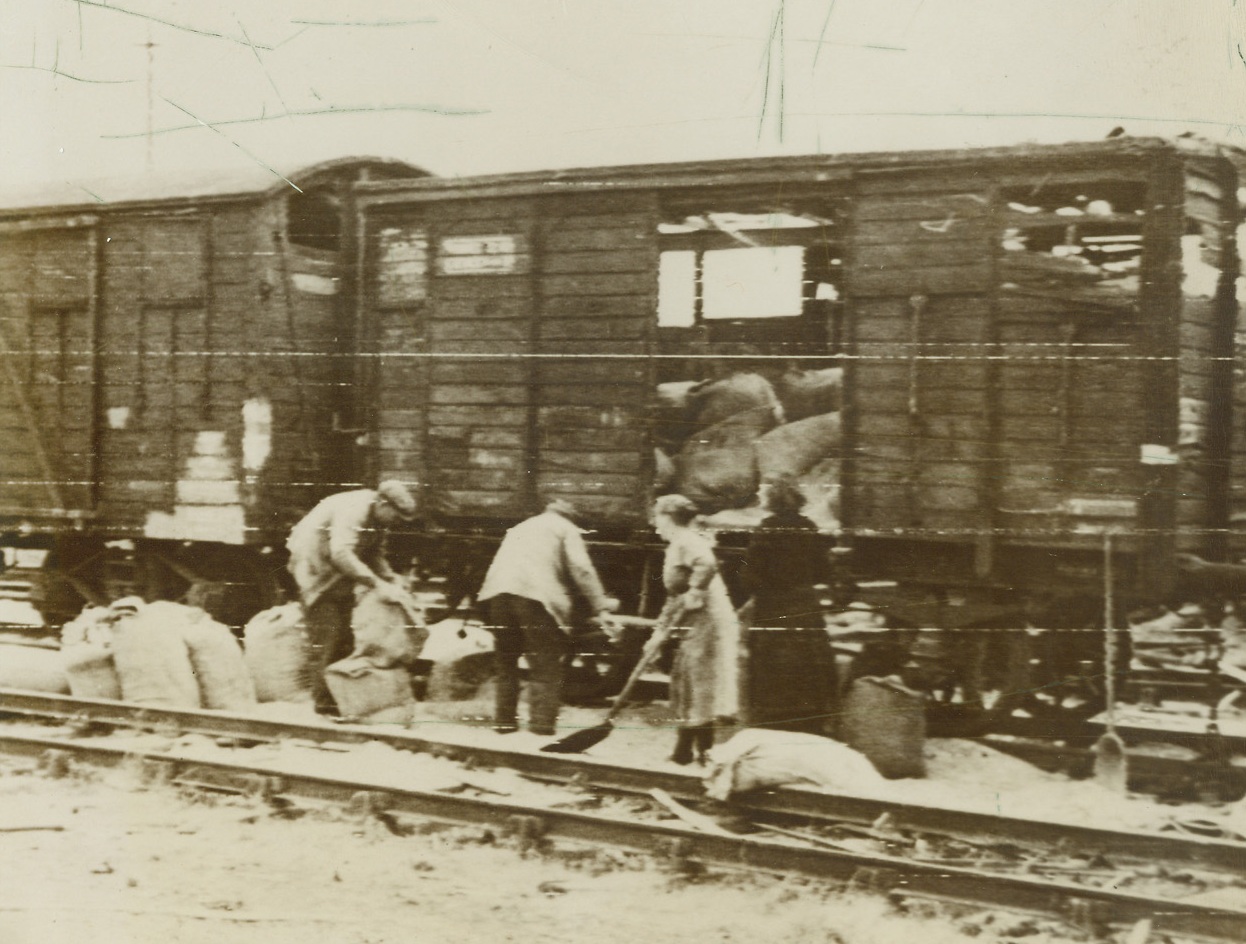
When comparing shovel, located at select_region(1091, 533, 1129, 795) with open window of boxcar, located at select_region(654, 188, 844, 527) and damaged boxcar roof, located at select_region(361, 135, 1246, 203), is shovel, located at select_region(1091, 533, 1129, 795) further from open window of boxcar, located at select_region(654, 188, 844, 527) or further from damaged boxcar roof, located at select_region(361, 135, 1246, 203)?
damaged boxcar roof, located at select_region(361, 135, 1246, 203)

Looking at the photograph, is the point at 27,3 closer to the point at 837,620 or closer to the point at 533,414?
the point at 533,414

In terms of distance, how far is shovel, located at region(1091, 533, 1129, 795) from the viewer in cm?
323

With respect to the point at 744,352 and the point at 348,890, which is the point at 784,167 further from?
the point at 348,890

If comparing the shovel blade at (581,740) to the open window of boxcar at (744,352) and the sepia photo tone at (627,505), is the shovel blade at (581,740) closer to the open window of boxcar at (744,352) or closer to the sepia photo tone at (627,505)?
the sepia photo tone at (627,505)

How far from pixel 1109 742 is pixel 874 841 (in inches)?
35.4

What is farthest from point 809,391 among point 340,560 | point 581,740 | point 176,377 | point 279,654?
point 176,377

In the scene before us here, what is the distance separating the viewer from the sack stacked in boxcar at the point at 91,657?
4242mm

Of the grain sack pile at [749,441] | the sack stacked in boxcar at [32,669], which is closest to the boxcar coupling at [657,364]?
the grain sack pile at [749,441]

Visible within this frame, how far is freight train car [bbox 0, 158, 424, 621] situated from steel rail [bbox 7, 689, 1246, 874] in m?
0.49

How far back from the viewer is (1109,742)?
325 cm

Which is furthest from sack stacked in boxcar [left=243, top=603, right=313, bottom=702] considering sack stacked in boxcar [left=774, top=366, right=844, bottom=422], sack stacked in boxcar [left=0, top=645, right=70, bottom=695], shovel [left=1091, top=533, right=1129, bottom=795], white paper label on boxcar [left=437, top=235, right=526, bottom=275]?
shovel [left=1091, top=533, right=1129, bottom=795]

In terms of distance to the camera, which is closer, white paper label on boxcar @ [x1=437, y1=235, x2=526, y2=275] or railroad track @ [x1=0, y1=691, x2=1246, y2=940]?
railroad track @ [x1=0, y1=691, x2=1246, y2=940]

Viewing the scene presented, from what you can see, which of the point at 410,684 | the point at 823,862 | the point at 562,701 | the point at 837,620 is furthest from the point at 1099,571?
the point at 410,684

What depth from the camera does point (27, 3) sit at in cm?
369
